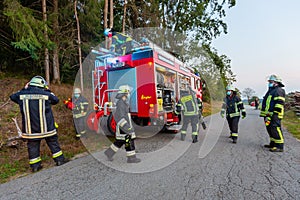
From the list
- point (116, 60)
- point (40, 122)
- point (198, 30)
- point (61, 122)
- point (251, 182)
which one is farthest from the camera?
point (198, 30)

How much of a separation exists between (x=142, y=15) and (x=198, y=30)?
869cm

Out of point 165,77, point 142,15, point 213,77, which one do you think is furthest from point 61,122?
point 213,77

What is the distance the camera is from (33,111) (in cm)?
328

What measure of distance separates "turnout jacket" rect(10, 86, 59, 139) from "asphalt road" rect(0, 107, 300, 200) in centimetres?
71

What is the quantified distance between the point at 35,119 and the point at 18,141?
63.9 inches

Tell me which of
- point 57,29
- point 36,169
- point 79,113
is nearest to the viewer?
point 36,169

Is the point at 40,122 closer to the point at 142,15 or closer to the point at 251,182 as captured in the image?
the point at 251,182

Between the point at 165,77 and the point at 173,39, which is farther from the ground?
the point at 173,39

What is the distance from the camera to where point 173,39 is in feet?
53.0

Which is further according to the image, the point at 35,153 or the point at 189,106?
the point at 189,106

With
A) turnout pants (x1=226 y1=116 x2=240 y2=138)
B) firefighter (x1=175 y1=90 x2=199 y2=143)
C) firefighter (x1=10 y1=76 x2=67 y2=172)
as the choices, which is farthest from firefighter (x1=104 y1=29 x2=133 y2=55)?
turnout pants (x1=226 y1=116 x2=240 y2=138)

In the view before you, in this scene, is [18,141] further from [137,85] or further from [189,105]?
[189,105]

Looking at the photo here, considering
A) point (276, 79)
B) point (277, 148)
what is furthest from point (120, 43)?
point (277, 148)

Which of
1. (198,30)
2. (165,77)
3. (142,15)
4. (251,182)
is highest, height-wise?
(198,30)
